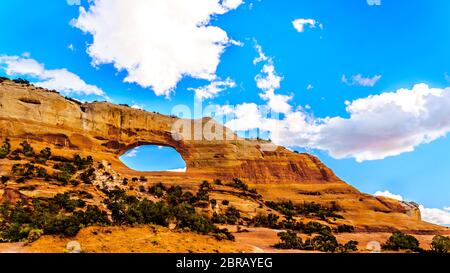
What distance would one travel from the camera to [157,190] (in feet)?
160

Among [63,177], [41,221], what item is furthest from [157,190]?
[41,221]

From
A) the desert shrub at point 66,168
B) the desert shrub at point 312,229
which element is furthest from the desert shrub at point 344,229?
the desert shrub at point 66,168

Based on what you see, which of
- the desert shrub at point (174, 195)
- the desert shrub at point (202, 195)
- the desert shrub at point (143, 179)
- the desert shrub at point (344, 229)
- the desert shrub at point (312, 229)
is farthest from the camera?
the desert shrub at point (143, 179)

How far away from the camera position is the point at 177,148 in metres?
70.1

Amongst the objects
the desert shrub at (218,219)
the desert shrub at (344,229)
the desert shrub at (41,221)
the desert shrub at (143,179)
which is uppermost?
the desert shrub at (143,179)

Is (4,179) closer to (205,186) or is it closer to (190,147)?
(205,186)

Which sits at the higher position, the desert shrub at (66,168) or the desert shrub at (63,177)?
the desert shrub at (66,168)

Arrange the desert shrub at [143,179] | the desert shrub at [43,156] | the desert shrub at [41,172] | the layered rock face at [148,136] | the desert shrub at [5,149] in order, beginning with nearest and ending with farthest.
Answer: the desert shrub at [41,172] < the desert shrub at [5,149] < the desert shrub at [43,156] < the desert shrub at [143,179] < the layered rock face at [148,136]

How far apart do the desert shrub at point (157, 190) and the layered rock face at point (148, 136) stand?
14283 mm

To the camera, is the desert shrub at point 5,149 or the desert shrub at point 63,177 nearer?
the desert shrub at point 63,177

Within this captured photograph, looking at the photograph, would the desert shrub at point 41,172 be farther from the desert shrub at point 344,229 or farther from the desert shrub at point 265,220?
the desert shrub at point 344,229

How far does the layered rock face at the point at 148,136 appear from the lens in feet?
182

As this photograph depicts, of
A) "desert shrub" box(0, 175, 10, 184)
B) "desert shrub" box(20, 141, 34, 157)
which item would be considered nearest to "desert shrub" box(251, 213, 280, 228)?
"desert shrub" box(0, 175, 10, 184)
